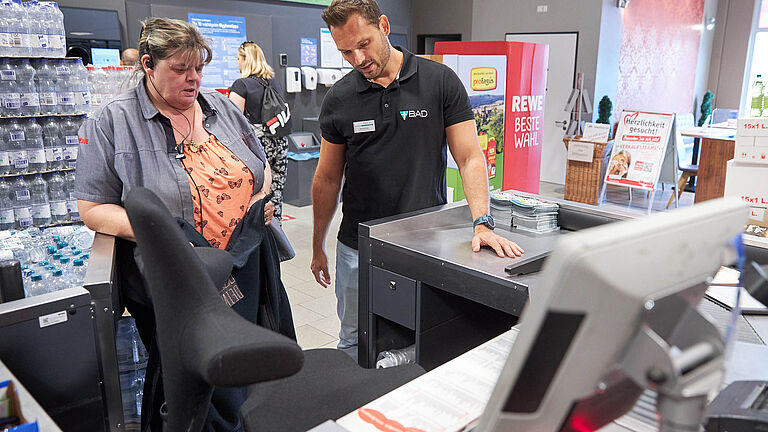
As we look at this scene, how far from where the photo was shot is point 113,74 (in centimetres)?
492

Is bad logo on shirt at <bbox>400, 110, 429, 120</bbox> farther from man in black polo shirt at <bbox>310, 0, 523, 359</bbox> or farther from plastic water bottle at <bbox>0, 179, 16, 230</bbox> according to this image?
plastic water bottle at <bbox>0, 179, 16, 230</bbox>

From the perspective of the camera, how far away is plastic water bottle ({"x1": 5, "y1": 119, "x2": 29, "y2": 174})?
14.2ft

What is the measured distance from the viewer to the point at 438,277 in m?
2.03

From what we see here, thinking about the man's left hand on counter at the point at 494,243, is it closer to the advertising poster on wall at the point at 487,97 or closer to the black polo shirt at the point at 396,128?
the black polo shirt at the point at 396,128

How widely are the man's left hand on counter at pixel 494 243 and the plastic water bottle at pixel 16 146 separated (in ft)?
12.6

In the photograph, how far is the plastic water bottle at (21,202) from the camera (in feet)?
14.6

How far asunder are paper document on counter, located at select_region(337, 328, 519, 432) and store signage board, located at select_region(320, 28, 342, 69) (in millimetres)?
7067

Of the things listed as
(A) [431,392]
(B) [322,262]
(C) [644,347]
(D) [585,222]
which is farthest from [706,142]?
(C) [644,347]

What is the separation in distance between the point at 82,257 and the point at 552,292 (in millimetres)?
1966

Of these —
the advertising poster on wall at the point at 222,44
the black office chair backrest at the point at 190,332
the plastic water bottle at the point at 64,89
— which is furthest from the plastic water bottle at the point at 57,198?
the black office chair backrest at the point at 190,332

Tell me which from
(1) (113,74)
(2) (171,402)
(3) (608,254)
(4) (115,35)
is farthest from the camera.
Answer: (4) (115,35)

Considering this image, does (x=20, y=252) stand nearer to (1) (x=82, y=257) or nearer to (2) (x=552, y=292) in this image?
(1) (x=82, y=257)

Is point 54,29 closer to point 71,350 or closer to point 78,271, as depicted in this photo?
point 78,271

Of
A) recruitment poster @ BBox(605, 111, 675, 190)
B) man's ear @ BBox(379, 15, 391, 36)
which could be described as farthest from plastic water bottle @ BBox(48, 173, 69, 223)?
recruitment poster @ BBox(605, 111, 675, 190)
